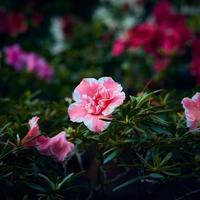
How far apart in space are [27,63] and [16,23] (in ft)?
2.64

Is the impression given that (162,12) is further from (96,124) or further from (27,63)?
(96,124)

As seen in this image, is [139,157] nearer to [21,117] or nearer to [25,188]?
[25,188]

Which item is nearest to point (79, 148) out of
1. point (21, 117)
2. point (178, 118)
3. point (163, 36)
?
point (21, 117)

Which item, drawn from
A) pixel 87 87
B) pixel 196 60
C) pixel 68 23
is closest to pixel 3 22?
pixel 68 23

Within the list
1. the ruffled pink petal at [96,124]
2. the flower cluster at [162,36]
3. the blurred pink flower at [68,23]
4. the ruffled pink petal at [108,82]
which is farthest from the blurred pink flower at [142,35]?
the ruffled pink petal at [96,124]

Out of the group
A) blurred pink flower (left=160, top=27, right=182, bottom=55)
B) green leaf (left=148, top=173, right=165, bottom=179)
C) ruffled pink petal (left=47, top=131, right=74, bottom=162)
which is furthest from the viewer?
blurred pink flower (left=160, top=27, right=182, bottom=55)

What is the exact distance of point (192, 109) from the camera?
1406mm

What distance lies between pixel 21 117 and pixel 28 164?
0.81 feet

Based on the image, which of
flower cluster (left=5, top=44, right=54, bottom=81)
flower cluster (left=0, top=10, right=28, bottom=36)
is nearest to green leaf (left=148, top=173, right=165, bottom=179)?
flower cluster (left=5, top=44, right=54, bottom=81)

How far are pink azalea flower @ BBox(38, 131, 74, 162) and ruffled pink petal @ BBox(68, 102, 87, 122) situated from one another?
0.16 feet

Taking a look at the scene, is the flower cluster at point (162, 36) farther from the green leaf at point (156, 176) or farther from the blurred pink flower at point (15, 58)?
the green leaf at point (156, 176)

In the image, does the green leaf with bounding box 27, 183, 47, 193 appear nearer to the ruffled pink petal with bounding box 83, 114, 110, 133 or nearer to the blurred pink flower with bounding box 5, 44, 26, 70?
the ruffled pink petal with bounding box 83, 114, 110, 133

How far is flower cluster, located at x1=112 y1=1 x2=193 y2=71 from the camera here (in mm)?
3807

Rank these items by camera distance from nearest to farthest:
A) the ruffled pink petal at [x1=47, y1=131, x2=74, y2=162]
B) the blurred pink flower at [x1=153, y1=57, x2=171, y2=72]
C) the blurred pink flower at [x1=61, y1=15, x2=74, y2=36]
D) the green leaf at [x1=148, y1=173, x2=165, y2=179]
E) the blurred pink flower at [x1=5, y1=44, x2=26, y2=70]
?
the green leaf at [x1=148, y1=173, x2=165, y2=179] → the ruffled pink petal at [x1=47, y1=131, x2=74, y2=162] → the blurred pink flower at [x1=5, y1=44, x2=26, y2=70] → the blurred pink flower at [x1=153, y1=57, x2=171, y2=72] → the blurred pink flower at [x1=61, y1=15, x2=74, y2=36]
